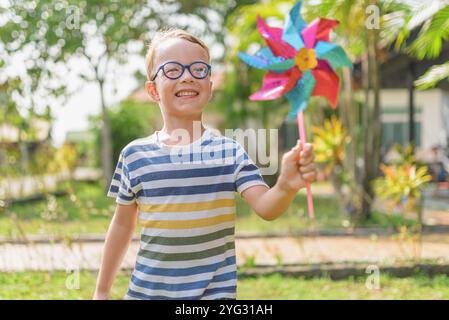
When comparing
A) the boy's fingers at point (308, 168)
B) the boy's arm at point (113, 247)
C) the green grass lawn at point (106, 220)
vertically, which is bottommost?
the green grass lawn at point (106, 220)

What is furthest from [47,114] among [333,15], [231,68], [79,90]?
[333,15]

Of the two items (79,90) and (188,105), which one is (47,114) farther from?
(188,105)

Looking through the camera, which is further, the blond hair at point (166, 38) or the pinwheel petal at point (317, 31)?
the pinwheel petal at point (317, 31)

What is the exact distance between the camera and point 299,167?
1747 mm

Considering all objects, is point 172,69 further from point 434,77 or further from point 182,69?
point 434,77

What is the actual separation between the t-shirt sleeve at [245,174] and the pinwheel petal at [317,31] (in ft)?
2.14

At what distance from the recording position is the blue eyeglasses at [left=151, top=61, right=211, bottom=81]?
2.06 meters

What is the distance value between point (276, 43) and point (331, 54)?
220mm

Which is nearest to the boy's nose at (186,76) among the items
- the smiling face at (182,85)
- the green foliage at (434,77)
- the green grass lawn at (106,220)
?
the smiling face at (182,85)

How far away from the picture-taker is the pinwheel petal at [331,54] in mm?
2420

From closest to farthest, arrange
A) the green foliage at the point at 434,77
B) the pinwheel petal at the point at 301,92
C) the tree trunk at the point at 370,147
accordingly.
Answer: the pinwheel petal at the point at 301,92, the green foliage at the point at 434,77, the tree trunk at the point at 370,147

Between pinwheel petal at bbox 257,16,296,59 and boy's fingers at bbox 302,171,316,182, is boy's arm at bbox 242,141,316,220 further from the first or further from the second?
pinwheel petal at bbox 257,16,296,59

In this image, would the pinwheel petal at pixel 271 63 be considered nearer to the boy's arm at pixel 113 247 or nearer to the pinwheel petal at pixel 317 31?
the pinwheel petal at pixel 317 31

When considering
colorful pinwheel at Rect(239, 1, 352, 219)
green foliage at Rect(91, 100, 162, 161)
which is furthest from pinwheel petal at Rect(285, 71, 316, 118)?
green foliage at Rect(91, 100, 162, 161)
